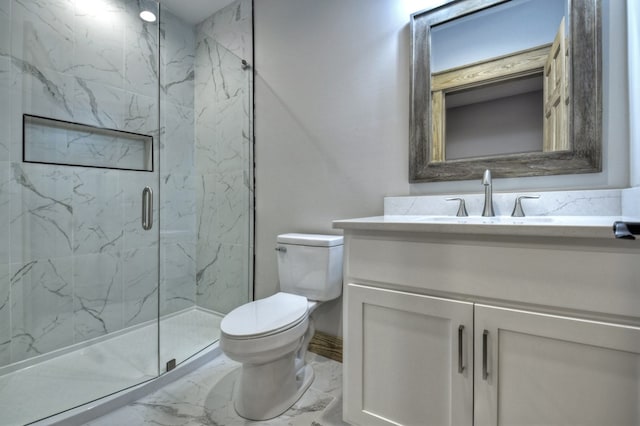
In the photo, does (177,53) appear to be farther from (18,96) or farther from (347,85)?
(347,85)

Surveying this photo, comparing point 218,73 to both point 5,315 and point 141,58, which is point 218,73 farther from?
point 5,315

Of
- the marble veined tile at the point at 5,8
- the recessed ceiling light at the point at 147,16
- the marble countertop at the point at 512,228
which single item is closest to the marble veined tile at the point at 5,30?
the marble veined tile at the point at 5,8

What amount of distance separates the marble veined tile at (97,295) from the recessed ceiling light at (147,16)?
5.38 feet

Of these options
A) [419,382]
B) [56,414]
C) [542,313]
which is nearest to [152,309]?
[56,414]

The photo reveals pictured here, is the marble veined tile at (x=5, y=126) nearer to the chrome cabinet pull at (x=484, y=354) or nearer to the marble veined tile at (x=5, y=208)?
the marble veined tile at (x=5, y=208)

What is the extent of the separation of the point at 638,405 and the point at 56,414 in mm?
1929

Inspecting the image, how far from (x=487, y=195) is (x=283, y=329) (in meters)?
1.03

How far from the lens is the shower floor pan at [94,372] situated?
1253 mm

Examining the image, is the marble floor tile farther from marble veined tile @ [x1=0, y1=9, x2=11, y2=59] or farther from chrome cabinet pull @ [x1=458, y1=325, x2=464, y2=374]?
marble veined tile @ [x1=0, y1=9, x2=11, y2=59]

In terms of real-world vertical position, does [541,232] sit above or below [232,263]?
above

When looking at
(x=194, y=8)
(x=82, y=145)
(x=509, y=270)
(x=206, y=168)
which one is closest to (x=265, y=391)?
(x=509, y=270)

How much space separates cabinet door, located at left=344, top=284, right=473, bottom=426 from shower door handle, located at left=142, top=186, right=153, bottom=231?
1.43 meters

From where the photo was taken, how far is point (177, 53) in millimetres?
2322

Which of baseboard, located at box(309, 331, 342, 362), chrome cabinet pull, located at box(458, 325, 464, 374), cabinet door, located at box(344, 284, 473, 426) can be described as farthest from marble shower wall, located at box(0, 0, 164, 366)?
chrome cabinet pull, located at box(458, 325, 464, 374)
